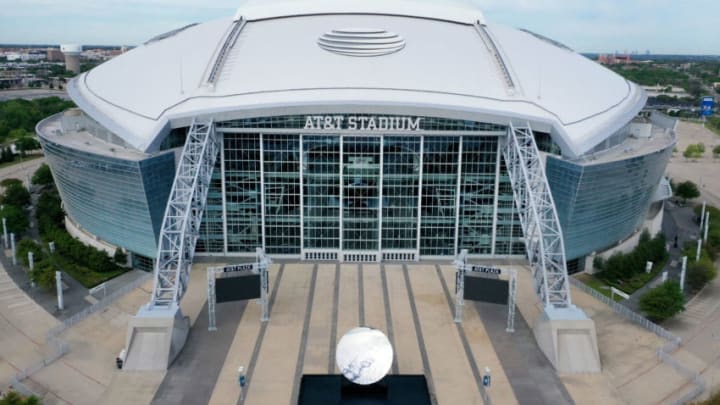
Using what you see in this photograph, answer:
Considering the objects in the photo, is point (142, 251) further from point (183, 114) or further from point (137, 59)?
point (137, 59)

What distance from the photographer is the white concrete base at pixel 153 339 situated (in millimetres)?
39531

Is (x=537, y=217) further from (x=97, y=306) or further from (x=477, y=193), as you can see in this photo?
(x=97, y=306)

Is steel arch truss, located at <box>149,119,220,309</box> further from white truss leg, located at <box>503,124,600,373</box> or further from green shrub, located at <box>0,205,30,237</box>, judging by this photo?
white truss leg, located at <box>503,124,600,373</box>

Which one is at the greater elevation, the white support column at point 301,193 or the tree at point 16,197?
the white support column at point 301,193

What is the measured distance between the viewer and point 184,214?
46656 millimetres

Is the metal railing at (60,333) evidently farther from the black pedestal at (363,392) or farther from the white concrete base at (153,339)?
the black pedestal at (363,392)

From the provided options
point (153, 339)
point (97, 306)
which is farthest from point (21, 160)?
point (153, 339)

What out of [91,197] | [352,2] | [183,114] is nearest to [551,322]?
[183,114]

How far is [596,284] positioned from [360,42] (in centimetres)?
3283

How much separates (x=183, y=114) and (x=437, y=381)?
1261 inches

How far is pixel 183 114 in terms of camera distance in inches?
2164

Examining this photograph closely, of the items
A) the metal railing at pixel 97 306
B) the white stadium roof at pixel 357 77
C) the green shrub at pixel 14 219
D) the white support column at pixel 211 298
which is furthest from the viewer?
the green shrub at pixel 14 219

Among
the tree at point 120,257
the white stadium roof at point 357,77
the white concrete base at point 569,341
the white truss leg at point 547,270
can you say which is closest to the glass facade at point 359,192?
the white stadium roof at point 357,77

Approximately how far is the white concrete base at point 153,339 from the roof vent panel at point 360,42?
1326 inches
